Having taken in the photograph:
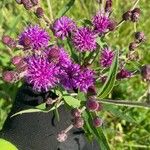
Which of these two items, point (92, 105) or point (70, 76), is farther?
point (70, 76)

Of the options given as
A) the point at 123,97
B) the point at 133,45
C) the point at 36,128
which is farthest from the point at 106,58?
the point at 123,97

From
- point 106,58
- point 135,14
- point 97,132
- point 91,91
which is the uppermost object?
point 135,14

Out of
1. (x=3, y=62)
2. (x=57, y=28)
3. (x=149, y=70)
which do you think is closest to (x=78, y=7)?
(x=3, y=62)

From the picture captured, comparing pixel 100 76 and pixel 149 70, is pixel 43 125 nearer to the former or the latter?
pixel 100 76

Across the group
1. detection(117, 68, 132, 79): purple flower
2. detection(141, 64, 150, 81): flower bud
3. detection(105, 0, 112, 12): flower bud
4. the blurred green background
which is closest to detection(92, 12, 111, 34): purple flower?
detection(105, 0, 112, 12): flower bud

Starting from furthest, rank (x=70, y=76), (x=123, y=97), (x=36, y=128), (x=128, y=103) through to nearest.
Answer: (x=123, y=97)
(x=36, y=128)
(x=70, y=76)
(x=128, y=103)

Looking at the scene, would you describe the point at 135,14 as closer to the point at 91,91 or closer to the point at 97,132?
the point at 91,91

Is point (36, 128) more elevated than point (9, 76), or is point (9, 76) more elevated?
point (9, 76)
